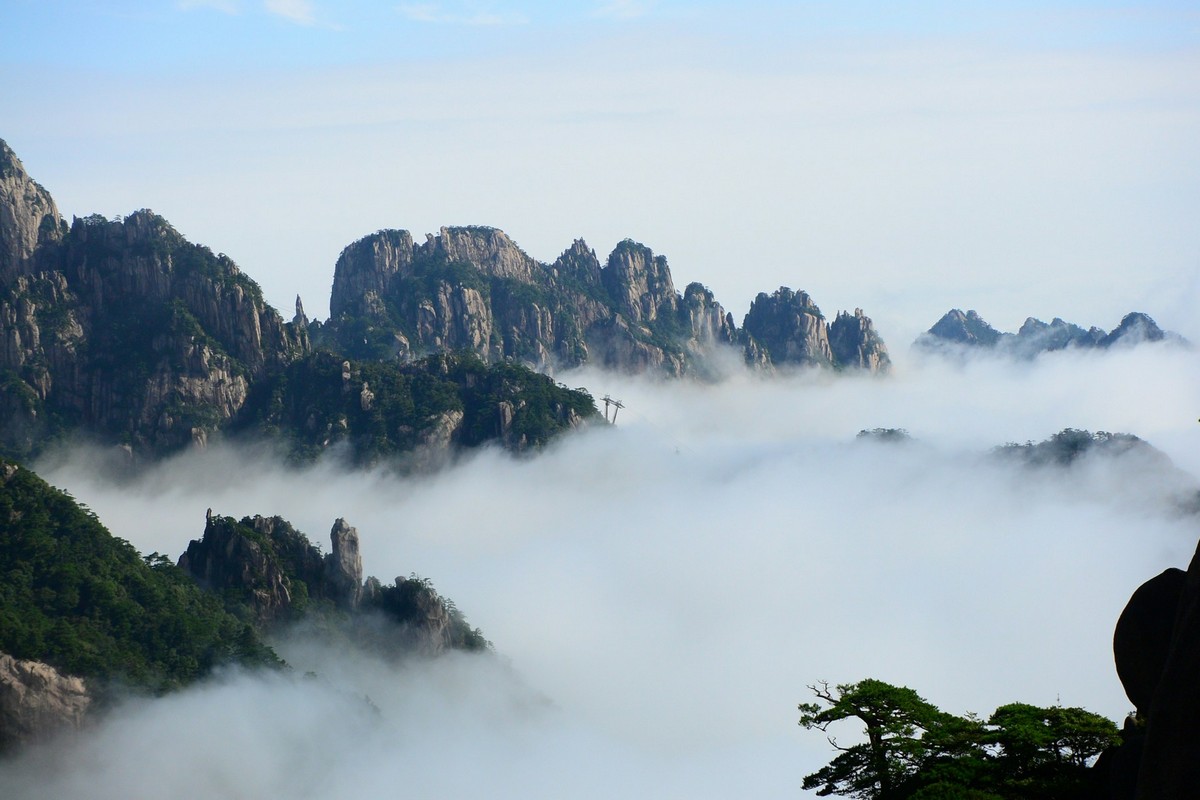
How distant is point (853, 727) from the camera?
198 metres

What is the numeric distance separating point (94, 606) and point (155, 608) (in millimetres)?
6151

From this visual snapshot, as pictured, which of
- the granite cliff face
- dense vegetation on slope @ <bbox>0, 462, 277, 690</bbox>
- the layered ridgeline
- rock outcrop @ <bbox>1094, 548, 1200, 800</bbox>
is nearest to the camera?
rock outcrop @ <bbox>1094, 548, 1200, 800</bbox>

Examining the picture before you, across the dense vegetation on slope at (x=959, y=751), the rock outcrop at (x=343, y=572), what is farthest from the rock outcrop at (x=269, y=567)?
the dense vegetation on slope at (x=959, y=751)

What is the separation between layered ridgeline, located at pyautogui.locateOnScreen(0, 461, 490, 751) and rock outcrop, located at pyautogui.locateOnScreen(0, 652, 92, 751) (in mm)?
98

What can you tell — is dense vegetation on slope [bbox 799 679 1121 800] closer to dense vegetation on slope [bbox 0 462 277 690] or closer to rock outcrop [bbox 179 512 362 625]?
dense vegetation on slope [bbox 0 462 277 690]

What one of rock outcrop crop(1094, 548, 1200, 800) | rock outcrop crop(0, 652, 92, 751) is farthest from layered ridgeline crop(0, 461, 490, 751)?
rock outcrop crop(1094, 548, 1200, 800)

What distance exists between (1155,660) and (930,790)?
11.7 meters

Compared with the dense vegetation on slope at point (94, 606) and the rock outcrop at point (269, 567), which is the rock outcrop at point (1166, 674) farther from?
the rock outcrop at point (269, 567)

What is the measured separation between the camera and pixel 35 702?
4476 inches

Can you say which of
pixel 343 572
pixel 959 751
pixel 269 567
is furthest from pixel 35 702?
pixel 959 751

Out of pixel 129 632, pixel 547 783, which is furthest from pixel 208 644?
pixel 547 783

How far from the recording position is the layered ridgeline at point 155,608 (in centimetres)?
11838

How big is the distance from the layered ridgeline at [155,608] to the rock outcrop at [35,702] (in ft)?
0.32

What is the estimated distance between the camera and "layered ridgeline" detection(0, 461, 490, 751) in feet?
388
